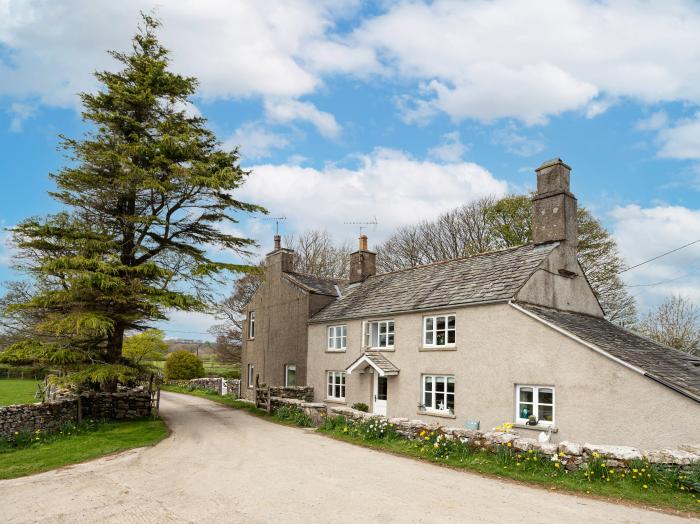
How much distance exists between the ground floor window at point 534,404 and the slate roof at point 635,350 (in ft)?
7.09

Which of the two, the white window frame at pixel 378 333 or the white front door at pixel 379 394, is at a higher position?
the white window frame at pixel 378 333

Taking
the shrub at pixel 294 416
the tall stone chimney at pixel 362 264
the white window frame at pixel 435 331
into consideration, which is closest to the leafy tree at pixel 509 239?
the tall stone chimney at pixel 362 264

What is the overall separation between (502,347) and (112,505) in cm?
1241

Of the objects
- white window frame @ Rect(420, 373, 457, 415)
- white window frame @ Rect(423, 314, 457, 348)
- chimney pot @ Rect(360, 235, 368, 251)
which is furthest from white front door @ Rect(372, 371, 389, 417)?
chimney pot @ Rect(360, 235, 368, 251)

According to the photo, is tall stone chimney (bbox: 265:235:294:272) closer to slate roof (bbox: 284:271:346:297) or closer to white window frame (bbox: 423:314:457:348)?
slate roof (bbox: 284:271:346:297)

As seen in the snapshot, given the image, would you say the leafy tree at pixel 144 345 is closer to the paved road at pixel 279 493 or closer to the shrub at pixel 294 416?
the shrub at pixel 294 416

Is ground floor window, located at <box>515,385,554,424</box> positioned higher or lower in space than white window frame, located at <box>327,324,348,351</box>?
lower

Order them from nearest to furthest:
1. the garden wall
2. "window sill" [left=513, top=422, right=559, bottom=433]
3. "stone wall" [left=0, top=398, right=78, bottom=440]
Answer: "window sill" [left=513, top=422, right=559, bottom=433] < "stone wall" [left=0, top=398, right=78, bottom=440] < the garden wall

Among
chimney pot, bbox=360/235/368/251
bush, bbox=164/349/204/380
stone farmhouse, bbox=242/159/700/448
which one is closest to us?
stone farmhouse, bbox=242/159/700/448

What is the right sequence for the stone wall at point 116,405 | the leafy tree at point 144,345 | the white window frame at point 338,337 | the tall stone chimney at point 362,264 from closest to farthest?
the stone wall at point 116,405 → the white window frame at point 338,337 → the tall stone chimney at point 362,264 → the leafy tree at point 144,345

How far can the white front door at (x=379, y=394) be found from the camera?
21.7m

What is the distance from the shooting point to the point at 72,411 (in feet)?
61.2

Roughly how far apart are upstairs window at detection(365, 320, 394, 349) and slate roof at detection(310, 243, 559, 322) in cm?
56

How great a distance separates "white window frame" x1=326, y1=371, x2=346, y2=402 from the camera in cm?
2456
